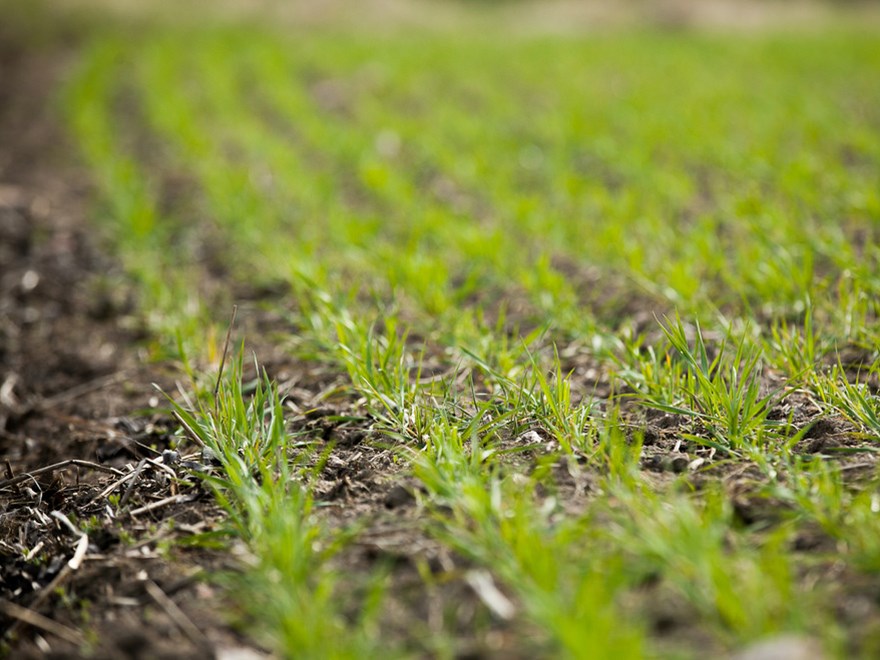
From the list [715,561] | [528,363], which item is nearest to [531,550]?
[715,561]

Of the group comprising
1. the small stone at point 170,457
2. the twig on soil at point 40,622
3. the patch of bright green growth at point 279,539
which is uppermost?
the patch of bright green growth at point 279,539

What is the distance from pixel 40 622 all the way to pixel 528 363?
1492mm

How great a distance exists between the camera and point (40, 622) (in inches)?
66.4

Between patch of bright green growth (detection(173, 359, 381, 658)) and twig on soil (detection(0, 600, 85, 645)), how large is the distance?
1.18 feet

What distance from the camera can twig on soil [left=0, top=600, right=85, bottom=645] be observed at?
164 cm

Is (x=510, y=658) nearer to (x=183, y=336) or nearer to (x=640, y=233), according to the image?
(x=183, y=336)

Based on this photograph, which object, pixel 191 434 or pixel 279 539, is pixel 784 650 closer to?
pixel 279 539

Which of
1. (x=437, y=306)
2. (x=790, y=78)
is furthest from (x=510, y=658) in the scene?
(x=790, y=78)

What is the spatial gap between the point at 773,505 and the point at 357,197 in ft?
12.1

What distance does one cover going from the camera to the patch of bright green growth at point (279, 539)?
1.46m

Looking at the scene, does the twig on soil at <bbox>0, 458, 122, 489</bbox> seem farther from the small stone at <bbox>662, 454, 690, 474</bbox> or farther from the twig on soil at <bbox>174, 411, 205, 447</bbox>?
the small stone at <bbox>662, 454, 690, 474</bbox>

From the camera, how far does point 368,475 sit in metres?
2.07

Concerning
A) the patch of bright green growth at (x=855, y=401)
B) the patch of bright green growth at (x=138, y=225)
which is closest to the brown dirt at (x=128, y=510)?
the patch of bright green growth at (x=138, y=225)

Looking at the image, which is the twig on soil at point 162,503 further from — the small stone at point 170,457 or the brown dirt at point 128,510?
the small stone at point 170,457
